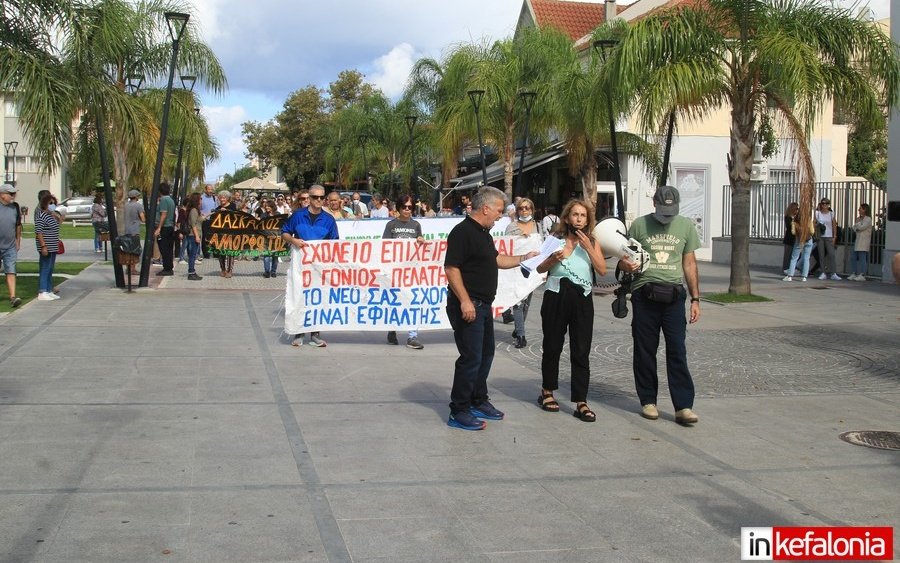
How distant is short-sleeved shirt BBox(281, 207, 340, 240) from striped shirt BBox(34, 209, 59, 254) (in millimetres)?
5073

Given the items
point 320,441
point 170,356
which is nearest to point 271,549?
point 320,441

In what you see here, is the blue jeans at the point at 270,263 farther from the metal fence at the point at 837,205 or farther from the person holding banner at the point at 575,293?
the person holding banner at the point at 575,293

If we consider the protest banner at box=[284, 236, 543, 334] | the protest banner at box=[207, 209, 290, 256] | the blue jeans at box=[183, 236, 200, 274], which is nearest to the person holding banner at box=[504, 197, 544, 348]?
the protest banner at box=[284, 236, 543, 334]

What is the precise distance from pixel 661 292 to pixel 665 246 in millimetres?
386

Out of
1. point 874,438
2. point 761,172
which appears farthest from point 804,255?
point 761,172

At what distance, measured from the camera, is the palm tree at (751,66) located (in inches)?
631

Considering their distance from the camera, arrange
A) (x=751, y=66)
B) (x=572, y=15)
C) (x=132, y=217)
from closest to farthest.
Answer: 1. (x=751, y=66)
2. (x=132, y=217)
3. (x=572, y=15)

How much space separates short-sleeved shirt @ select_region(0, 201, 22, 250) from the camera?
48.3 ft

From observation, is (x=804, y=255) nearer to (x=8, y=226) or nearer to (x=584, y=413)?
(x=584, y=413)

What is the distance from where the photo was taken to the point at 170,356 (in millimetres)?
10750

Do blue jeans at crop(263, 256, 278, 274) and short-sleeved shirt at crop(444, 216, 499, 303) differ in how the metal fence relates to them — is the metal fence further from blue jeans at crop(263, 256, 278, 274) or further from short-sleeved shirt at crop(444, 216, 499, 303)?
short-sleeved shirt at crop(444, 216, 499, 303)

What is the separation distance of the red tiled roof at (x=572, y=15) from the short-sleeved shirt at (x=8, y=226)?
33.2 meters

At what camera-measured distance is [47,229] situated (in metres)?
15.5

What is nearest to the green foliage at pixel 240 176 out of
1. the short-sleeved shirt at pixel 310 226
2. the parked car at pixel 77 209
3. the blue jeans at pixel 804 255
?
the parked car at pixel 77 209
